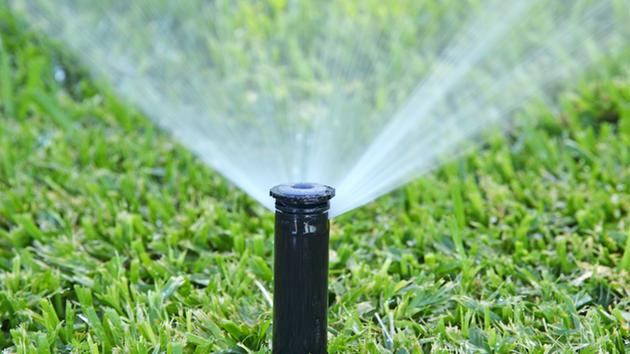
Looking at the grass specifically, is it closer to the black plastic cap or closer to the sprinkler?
the sprinkler

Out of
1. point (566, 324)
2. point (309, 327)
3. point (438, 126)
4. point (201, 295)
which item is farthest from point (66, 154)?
point (566, 324)

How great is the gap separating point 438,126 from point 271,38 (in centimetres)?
117

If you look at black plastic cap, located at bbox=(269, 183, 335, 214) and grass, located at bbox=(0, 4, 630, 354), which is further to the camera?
grass, located at bbox=(0, 4, 630, 354)

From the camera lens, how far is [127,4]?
4676 mm

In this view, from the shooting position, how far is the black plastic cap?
61.2 inches

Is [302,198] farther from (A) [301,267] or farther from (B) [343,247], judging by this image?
(B) [343,247]

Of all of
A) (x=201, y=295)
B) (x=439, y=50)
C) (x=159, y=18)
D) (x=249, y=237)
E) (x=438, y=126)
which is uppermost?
(x=159, y=18)

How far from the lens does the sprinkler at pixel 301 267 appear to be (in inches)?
62.1

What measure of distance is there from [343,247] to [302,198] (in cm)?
94

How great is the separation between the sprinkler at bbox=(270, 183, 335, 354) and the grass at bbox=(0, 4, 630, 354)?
0.83 ft

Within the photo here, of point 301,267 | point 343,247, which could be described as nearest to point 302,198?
point 301,267

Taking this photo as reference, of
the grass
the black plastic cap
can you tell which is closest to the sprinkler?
the black plastic cap

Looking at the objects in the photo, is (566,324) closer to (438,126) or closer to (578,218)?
(578,218)

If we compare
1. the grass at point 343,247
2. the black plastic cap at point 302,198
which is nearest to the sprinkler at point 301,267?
the black plastic cap at point 302,198
